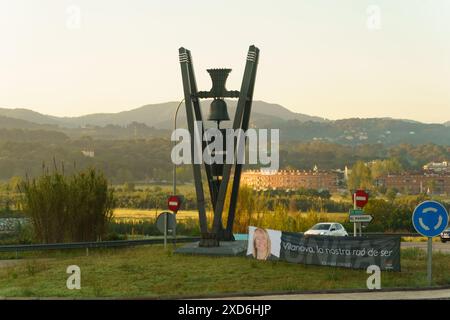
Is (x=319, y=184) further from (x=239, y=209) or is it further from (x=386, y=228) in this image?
(x=239, y=209)

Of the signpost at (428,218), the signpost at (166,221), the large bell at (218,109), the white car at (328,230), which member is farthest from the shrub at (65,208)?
the signpost at (428,218)

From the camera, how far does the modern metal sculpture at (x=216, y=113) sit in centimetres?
3334

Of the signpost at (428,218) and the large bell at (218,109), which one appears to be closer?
the signpost at (428,218)

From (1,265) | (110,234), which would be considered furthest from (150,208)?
(1,265)

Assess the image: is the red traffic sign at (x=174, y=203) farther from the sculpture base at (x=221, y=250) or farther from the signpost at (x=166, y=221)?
the sculpture base at (x=221, y=250)

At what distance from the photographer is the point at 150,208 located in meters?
114

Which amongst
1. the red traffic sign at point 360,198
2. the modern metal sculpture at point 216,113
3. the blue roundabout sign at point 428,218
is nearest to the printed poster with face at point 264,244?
the modern metal sculpture at point 216,113

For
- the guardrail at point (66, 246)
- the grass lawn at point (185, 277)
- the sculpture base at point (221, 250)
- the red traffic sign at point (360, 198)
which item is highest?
the red traffic sign at point (360, 198)

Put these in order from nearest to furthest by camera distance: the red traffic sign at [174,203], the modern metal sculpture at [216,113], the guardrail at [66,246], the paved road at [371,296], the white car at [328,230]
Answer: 1. the paved road at [371,296]
2. the modern metal sculpture at [216,113]
3. the red traffic sign at [174,203]
4. the guardrail at [66,246]
5. the white car at [328,230]

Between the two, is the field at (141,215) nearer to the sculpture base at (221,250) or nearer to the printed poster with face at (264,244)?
the sculpture base at (221,250)

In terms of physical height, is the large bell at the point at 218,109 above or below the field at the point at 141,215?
above

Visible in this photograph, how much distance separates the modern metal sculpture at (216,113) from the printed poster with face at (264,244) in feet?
6.81

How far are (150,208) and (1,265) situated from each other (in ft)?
266

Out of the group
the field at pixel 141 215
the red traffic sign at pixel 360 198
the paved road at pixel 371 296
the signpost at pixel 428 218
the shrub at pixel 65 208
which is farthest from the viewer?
the field at pixel 141 215
